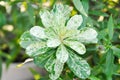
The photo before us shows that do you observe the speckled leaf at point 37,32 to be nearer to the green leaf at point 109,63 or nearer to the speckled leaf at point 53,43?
the speckled leaf at point 53,43

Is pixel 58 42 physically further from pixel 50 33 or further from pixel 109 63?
pixel 109 63

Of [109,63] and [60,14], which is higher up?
[60,14]

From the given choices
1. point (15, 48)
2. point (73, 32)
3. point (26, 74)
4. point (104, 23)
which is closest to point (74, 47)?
point (73, 32)

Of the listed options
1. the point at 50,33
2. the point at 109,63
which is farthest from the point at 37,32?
the point at 109,63

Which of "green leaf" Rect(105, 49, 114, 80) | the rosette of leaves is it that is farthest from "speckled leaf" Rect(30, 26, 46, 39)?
"green leaf" Rect(105, 49, 114, 80)

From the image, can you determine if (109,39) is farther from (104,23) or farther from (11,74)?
(11,74)

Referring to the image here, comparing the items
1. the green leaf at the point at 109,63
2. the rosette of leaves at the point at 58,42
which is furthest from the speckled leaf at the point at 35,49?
the green leaf at the point at 109,63

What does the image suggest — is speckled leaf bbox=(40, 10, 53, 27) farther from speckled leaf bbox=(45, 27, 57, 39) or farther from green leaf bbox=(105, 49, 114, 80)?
green leaf bbox=(105, 49, 114, 80)
